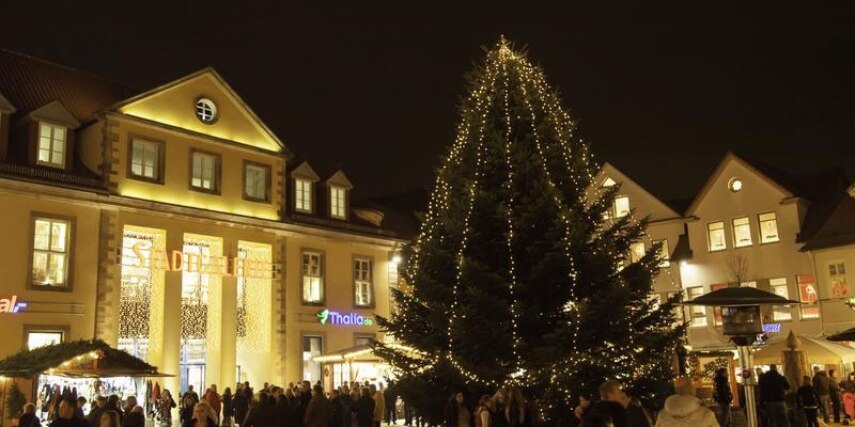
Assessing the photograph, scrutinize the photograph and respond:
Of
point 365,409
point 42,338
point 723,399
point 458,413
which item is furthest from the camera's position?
point 42,338

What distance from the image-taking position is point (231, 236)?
29.7 m

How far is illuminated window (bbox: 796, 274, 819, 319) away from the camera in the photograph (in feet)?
112

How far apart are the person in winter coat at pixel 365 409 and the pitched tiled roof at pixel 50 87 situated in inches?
567

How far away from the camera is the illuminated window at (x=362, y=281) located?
34178 mm

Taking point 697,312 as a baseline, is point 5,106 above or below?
above

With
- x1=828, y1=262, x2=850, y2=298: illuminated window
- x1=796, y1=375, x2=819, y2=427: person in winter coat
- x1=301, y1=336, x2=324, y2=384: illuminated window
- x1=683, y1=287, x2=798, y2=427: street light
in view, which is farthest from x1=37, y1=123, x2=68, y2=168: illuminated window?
x1=828, y1=262, x2=850, y2=298: illuminated window

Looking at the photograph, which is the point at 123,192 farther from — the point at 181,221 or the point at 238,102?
the point at 238,102

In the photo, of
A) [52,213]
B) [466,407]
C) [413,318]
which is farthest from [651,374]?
[52,213]

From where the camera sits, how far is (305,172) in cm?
3350

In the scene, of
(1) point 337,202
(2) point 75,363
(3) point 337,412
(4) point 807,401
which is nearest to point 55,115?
(2) point 75,363

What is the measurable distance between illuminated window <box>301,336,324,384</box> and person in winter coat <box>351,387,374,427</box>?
39.1ft

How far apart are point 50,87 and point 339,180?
11.8m

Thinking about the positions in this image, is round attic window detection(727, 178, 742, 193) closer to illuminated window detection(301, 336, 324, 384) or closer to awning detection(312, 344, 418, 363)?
awning detection(312, 344, 418, 363)

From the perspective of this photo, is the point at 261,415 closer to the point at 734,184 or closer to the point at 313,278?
A: the point at 313,278
